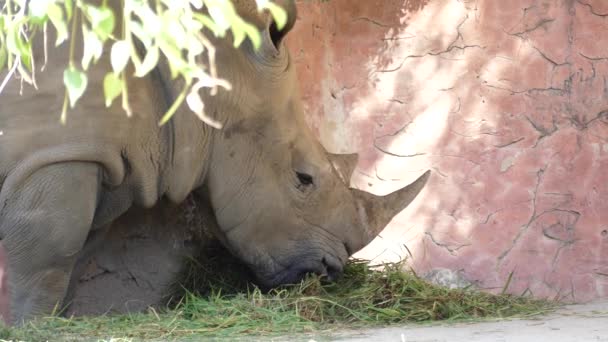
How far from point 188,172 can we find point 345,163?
91 centimetres

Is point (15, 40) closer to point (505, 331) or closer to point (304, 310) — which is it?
point (505, 331)

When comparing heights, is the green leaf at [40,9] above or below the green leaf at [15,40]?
above

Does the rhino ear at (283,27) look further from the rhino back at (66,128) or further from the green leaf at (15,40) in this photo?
the green leaf at (15,40)

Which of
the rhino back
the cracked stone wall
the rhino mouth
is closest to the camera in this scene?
the rhino back

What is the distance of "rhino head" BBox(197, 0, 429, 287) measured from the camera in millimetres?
5465

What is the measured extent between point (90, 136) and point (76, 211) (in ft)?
1.05

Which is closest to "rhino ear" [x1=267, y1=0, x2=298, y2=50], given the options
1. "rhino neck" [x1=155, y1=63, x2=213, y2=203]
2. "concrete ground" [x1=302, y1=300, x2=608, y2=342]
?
"rhino neck" [x1=155, y1=63, x2=213, y2=203]

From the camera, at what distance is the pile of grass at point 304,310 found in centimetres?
474

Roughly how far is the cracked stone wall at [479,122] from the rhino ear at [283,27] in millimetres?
1009

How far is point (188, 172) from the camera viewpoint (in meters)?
5.38

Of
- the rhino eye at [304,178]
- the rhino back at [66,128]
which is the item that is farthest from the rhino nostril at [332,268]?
the rhino back at [66,128]

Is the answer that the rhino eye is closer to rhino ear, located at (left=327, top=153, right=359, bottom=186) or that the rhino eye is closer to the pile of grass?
rhino ear, located at (left=327, top=153, right=359, bottom=186)

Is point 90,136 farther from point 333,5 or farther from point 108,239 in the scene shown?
point 333,5

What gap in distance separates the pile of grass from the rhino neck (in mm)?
513
